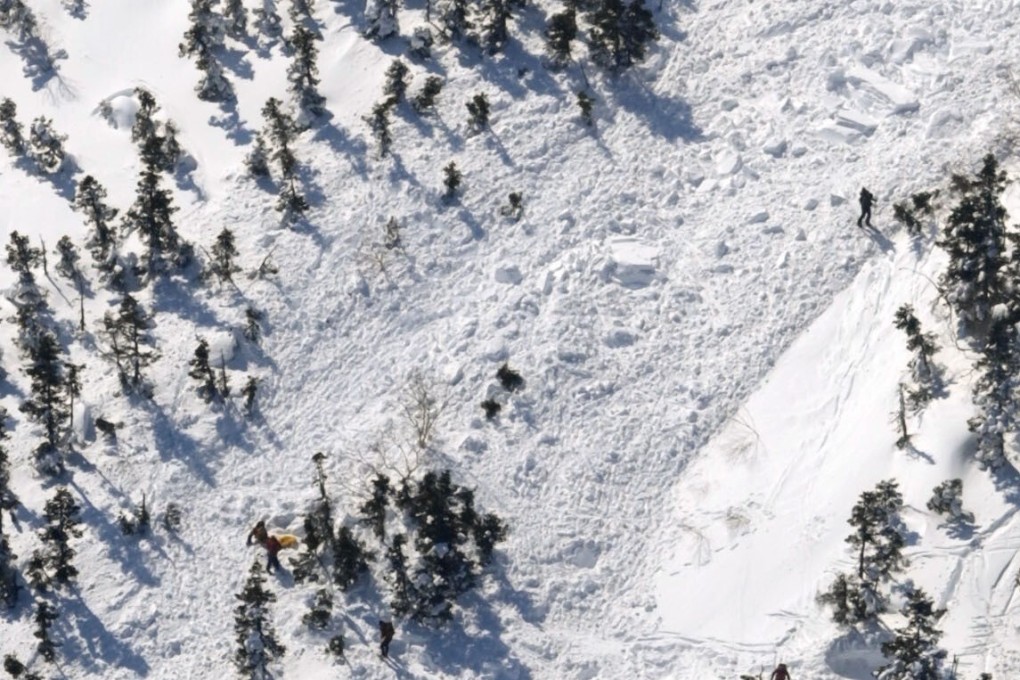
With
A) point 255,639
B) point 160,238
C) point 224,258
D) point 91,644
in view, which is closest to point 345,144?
point 224,258

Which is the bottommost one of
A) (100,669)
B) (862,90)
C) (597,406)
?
(100,669)

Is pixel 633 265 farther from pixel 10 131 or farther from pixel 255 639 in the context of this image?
pixel 10 131

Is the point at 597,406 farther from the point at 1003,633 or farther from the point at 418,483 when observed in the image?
the point at 1003,633

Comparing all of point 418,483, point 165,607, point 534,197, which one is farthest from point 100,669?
point 534,197

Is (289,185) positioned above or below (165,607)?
above

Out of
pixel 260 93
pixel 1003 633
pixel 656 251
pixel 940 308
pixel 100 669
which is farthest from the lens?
pixel 260 93

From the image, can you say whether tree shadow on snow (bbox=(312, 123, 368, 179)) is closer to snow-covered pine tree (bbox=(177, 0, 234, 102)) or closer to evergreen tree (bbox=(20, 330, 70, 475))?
snow-covered pine tree (bbox=(177, 0, 234, 102))
